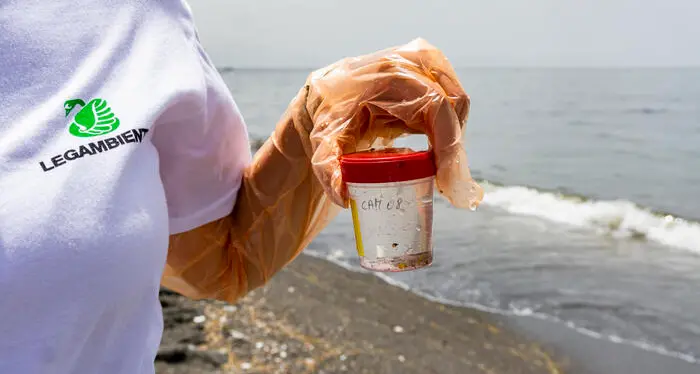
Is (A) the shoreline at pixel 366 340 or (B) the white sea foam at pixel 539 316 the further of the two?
(B) the white sea foam at pixel 539 316

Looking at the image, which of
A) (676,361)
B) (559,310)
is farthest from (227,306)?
(676,361)

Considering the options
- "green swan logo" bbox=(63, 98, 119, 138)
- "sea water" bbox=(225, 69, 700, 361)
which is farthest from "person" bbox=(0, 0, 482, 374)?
"sea water" bbox=(225, 69, 700, 361)

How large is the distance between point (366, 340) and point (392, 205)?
3169mm

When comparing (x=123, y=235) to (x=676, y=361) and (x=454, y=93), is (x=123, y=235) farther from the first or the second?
(x=676, y=361)

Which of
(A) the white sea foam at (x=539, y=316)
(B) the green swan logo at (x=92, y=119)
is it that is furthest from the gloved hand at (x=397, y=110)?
(A) the white sea foam at (x=539, y=316)

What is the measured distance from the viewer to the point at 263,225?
143 centimetres

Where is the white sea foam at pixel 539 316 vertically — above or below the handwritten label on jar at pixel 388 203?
below

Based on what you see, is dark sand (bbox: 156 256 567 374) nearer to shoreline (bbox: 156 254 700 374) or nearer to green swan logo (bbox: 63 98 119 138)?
shoreline (bbox: 156 254 700 374)

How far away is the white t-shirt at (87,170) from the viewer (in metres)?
0.95

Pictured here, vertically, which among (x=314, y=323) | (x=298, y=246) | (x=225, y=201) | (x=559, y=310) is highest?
(x=225, y=201)

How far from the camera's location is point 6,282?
0.93m

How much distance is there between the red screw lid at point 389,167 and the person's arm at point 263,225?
0.26 meters

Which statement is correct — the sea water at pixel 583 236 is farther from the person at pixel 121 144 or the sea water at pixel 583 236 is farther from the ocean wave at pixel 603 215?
the person at pixel 121 144

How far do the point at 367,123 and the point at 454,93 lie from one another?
168mm
